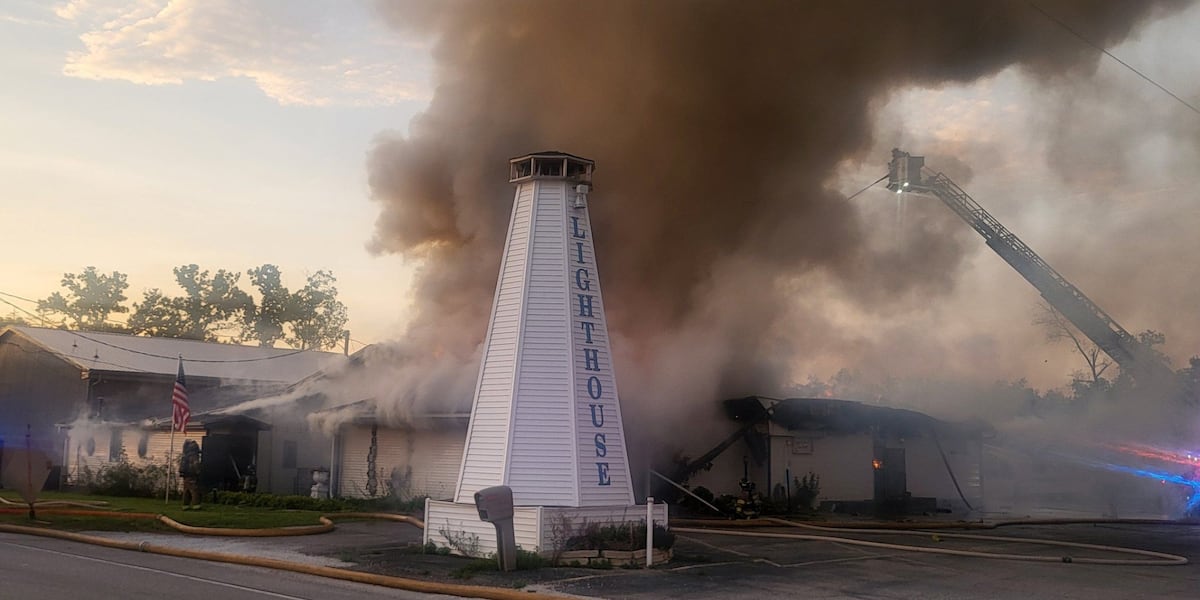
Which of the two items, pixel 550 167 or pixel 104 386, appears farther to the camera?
pixel 104 386

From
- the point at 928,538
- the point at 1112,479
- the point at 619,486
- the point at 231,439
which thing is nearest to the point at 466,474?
the point at 619,486

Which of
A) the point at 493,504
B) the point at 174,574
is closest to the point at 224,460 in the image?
the point at 174,574

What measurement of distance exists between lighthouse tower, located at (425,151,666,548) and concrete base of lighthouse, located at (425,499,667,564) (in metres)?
0.03

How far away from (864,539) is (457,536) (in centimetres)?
950

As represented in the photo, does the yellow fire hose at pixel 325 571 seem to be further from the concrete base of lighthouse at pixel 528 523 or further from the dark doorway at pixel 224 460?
the dark doorway at pixel 224 460

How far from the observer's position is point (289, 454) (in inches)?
1404

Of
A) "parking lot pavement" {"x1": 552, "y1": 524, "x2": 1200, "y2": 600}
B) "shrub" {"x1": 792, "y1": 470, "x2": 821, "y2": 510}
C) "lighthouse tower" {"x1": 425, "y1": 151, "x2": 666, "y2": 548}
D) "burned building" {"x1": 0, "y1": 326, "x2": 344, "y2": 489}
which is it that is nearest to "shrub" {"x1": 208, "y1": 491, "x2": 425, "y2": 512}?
"burned building" {"x1": 0, "y1": 326, "x2": 344, "y2": 489}

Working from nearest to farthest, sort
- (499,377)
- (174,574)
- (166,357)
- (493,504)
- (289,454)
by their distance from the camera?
(174,574) < (493,504) < (499,377) < (289,454) < (166,357)

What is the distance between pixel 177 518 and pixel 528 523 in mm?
10501

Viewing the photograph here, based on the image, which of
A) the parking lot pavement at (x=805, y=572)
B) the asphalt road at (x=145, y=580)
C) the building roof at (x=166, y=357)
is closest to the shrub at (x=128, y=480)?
the building roof at (x=166, y=357)

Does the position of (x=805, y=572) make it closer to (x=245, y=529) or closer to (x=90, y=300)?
(x=245, y=529)

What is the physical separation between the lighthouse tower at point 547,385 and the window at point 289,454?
1849 centimetres

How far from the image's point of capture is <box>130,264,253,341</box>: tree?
81.9m

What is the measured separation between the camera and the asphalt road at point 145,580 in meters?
12.6
